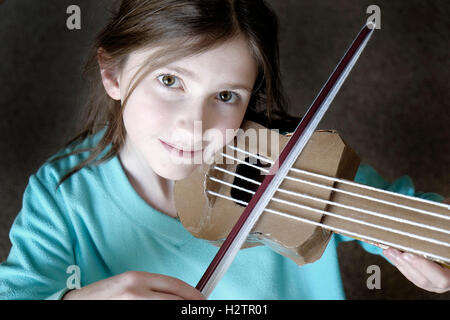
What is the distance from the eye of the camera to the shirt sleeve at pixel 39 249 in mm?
613

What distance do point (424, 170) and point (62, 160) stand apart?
816 millimetres

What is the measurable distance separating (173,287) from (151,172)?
13.7 inches

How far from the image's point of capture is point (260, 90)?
2.50 feet

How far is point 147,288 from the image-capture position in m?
0.43

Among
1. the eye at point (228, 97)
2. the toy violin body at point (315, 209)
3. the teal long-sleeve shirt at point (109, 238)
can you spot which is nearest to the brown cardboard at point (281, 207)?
the toy violin body at point (315, 209)

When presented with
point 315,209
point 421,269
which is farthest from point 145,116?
point 421,269

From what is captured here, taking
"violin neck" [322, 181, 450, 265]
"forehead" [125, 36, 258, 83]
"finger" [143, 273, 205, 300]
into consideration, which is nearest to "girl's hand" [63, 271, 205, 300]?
"finger" [143, 273, 205, 300]

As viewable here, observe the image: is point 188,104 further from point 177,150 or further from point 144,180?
point 144,180

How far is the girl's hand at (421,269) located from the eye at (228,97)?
0.96 feet

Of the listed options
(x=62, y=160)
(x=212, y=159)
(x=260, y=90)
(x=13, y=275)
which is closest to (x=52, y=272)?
(x=13, y=275)

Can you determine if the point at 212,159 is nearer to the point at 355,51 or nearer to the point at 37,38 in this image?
the point at 355,51

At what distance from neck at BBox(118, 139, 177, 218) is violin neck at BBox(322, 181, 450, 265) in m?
0.37

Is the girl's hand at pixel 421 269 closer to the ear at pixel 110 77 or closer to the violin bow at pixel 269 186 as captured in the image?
the violin bow at pixel 269 186

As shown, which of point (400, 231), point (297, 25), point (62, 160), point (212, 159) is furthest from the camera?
point (297, 25)
